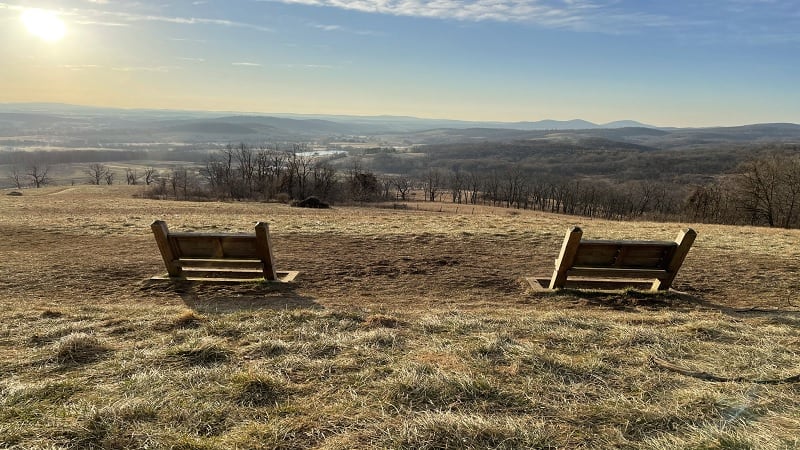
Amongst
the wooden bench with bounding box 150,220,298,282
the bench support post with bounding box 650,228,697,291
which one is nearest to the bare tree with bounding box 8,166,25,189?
the wooden bench with bounding box 150,220,298,282

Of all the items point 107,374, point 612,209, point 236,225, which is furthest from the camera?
point 612,209

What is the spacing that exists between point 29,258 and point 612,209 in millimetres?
91596

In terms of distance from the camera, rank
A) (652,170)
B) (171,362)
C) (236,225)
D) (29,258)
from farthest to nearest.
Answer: (652,170) < (236,225) < (29,258) < (171,362)

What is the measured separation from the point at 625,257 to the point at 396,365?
416 centimetres

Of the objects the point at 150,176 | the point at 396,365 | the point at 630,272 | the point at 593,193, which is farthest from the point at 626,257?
the point at 150,176

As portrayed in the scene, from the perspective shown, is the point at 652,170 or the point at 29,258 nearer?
the point at 29,258

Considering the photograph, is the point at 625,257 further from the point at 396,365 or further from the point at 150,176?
the point at 150,176

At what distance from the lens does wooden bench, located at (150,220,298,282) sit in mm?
6426

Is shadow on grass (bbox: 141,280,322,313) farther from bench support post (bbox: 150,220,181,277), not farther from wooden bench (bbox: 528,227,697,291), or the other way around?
wooden bench (bbox: 528,227,697,291)

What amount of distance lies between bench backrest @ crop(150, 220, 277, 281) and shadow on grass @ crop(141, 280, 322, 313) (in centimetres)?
25

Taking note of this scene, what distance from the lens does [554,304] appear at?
6148 mm

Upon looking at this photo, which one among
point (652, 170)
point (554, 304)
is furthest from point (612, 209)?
point (554, 304)

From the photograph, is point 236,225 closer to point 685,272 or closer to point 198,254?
point 198,254

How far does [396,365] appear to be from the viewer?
11.6ft
